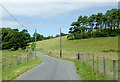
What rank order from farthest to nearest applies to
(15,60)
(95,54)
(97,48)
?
(97,48) → (95,54) → (15,60)

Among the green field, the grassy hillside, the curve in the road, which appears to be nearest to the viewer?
the curve in the road

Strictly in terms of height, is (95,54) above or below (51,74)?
below

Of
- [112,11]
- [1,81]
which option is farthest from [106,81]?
[112,11]

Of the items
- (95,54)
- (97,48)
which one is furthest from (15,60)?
(97,48)

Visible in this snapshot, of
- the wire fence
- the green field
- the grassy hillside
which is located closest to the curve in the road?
the green field

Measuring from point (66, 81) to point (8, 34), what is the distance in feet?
329

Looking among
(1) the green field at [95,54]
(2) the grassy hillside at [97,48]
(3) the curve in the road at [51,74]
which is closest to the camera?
(3) the curve in the road at [51,74]

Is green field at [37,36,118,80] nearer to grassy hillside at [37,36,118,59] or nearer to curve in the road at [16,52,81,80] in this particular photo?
grassy hillside at [37,36,118,59]

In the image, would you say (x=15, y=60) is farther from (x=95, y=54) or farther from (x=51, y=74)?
Answer: (x=95, y=54)

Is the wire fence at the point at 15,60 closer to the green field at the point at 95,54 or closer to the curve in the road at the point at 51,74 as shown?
the curve in the road at the point at 51,74

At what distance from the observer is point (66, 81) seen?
1173 cm

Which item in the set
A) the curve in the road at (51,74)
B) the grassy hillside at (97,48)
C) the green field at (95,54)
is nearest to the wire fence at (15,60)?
the curve in the road at (51,74)

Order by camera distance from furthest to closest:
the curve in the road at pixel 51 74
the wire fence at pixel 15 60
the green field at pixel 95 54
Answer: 1. the wire fence at pixel 15 60
2. the green field at pixel 95 54
3. the curve in the road at pixel 51 74

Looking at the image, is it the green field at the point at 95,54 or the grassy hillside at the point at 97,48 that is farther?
the grassy hillside at the point at 97,48
